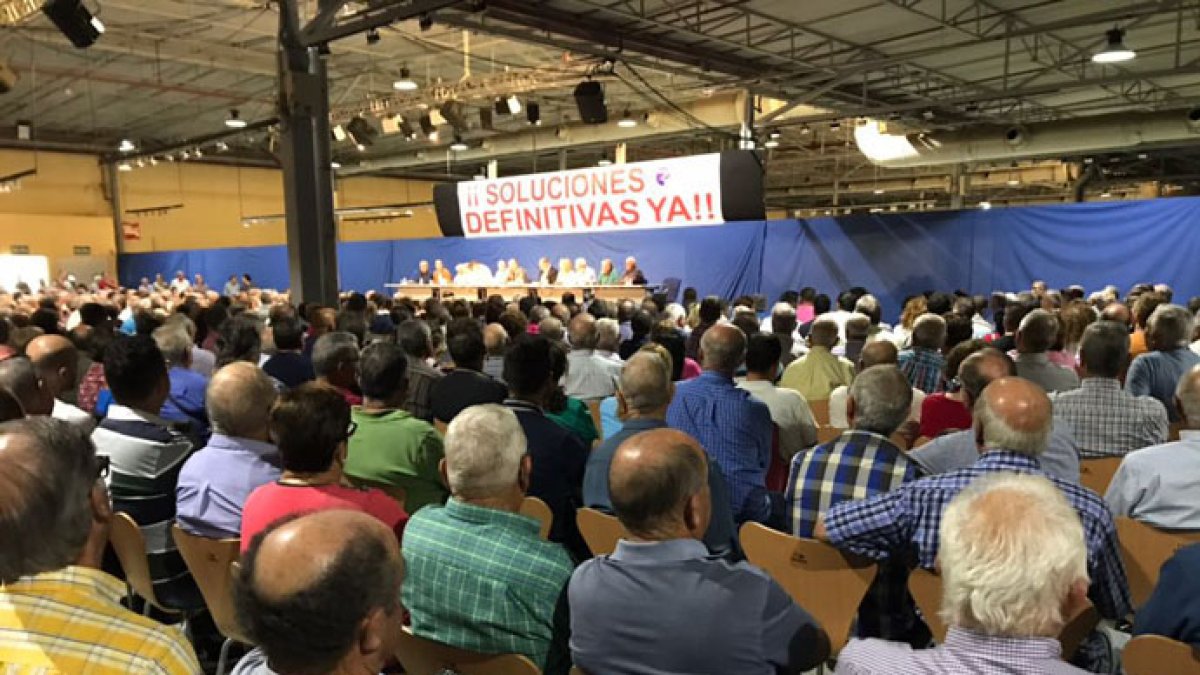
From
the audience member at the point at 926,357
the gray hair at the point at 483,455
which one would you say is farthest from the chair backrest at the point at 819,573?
the audience member at the point at 926,357

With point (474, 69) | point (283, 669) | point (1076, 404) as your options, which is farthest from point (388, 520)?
point (474, 69)

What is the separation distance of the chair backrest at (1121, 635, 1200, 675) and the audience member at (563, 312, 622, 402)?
11.8ft

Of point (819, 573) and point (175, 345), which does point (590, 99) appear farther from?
point (819, 573)

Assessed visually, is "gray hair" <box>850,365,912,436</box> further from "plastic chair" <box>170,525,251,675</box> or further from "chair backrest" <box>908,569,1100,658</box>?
"plastic chair" <box>170,525,251,675</box>

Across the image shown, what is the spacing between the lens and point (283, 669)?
1157mm

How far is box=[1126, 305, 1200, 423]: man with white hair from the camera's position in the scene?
448 cm

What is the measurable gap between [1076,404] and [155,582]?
3.79m

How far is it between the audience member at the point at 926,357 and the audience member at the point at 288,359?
11.7 feet

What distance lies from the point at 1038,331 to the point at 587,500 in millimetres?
3009

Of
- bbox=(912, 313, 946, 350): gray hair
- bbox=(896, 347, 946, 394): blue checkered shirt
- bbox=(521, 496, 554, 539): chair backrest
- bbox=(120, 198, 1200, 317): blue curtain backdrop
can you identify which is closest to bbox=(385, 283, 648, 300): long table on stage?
bbox=(120, 198, 1200, 317): blue curtain backdrop

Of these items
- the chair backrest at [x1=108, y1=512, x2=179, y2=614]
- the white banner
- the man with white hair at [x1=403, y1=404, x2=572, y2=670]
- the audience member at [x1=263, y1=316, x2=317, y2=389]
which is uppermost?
the white banner

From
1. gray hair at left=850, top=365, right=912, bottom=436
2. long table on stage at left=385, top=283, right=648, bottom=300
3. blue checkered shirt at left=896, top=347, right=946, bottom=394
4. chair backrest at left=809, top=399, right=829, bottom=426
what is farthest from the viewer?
long table on stage at left=385, top=283, right=648, bottom=300

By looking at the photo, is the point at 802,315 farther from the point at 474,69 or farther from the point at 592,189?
the point at 474,69

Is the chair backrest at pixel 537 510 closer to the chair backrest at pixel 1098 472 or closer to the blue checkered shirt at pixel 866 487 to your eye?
the blue checkered shirt at pixel 866 487
